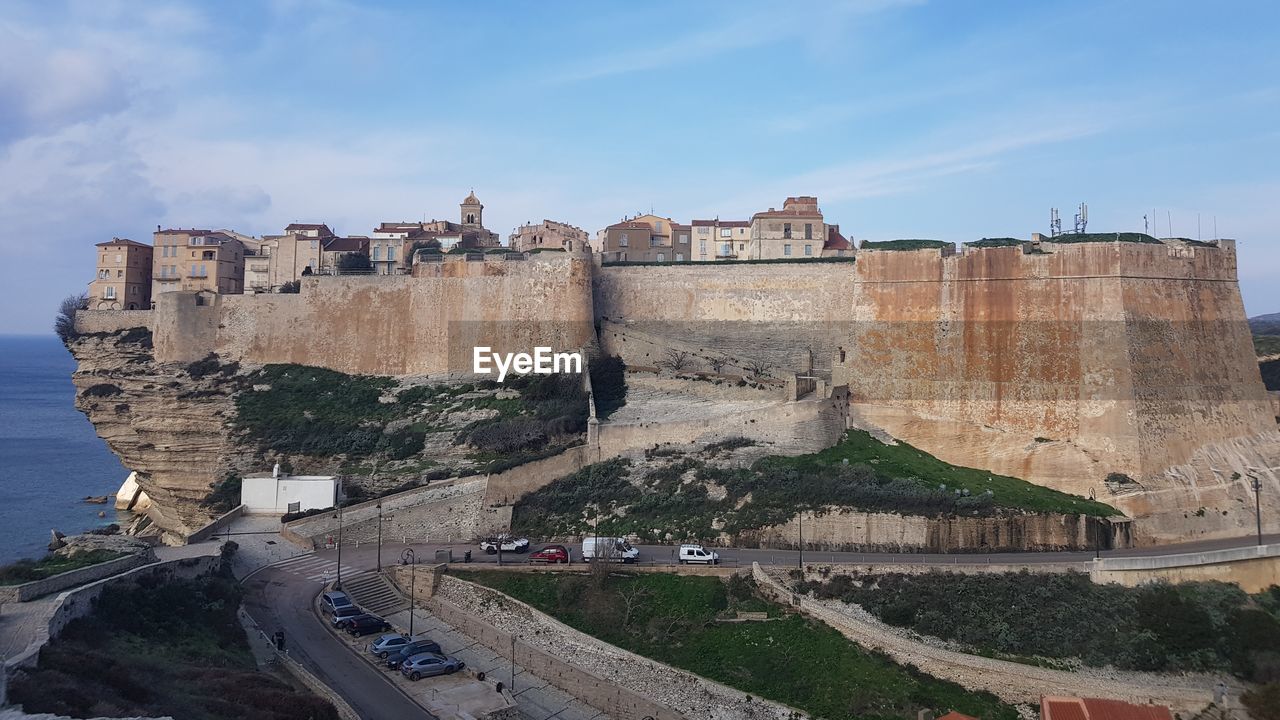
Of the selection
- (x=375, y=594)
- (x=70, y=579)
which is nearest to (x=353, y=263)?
(x=375, y=594)

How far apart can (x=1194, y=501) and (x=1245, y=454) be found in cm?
315

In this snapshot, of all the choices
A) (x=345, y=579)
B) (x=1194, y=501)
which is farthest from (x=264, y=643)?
(x=1194, y=501)

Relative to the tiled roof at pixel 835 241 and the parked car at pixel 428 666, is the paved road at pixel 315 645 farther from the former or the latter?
the tiled roof at pixel 835 241

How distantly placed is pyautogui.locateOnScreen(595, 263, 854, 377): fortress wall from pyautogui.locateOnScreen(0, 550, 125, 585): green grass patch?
813 inches

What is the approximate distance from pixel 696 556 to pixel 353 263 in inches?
1159

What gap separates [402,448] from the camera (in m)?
33.7

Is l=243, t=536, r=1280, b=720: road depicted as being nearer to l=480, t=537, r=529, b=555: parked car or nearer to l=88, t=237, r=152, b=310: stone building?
l=480, t=537, r=529, b=555: parked car

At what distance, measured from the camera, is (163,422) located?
37.7 meters

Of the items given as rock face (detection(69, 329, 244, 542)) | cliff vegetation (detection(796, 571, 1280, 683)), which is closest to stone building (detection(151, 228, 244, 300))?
rock face (detection(69, 329, 244, 542))

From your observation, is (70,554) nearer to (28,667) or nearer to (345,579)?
(345,579)

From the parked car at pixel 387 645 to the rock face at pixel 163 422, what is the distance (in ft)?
51.4

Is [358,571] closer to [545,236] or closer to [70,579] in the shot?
[70,579]

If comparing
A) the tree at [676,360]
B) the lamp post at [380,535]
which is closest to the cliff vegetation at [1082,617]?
the lamp post at [380,535]

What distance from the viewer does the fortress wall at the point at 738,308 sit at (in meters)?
36.7
